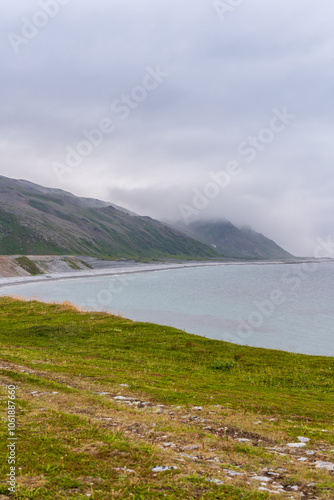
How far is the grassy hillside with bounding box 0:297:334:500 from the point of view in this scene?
923cm

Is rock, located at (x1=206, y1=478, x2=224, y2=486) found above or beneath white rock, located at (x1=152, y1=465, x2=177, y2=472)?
above

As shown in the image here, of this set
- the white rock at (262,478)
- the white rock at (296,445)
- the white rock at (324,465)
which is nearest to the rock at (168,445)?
the white rock at (262,478)

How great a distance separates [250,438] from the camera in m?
13.8

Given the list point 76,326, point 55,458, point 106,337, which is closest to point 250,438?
point 55,458

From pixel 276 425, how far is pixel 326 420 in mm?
3314

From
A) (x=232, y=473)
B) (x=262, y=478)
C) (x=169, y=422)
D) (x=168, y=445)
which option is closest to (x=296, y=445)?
(x=262, y=478)

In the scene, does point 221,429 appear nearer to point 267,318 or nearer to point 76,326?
point 76,326

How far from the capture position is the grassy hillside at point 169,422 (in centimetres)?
923

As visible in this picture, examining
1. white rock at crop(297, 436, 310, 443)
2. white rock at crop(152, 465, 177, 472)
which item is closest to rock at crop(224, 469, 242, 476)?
white rock at crop(152, 465, 177, 472)

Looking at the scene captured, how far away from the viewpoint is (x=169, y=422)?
588 inches

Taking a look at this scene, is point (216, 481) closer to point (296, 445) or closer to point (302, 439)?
point (296, 445)

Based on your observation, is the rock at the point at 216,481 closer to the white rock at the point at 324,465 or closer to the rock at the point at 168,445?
the rock at the point at 168,445

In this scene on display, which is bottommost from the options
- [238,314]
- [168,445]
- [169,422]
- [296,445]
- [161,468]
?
[169,422]

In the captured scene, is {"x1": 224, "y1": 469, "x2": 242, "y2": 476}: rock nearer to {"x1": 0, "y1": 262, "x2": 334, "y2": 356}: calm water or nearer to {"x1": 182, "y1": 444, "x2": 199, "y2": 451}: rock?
{"x1": 182, "y1": 444, "x2": 199, "y2": 451}: rock
